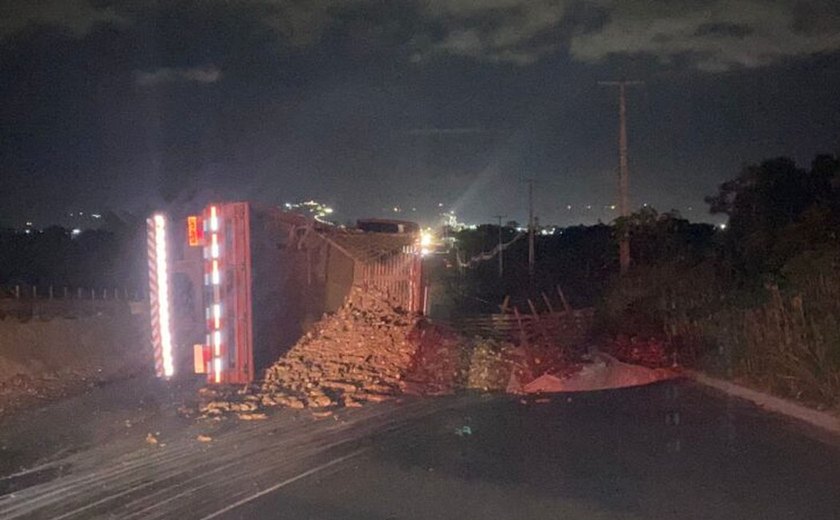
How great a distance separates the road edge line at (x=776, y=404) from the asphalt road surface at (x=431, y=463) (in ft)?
0.90

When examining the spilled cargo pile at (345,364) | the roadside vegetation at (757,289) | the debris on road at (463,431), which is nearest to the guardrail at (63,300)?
the spilled cargo pile at (345,364)

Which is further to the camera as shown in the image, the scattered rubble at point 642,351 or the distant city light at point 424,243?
the distant city light at point 424,243

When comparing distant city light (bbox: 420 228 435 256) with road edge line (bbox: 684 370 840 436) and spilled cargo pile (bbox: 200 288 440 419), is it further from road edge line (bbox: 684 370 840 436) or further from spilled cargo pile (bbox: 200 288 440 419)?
road edge line (bbox: 684 370 840 436)

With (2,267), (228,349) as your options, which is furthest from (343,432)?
(2,267)

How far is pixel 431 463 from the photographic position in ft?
30.8

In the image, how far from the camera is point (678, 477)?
865cm

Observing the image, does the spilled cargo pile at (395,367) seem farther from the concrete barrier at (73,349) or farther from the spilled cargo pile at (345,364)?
the concrete barrier at (73,349)

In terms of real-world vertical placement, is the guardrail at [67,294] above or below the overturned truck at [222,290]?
below

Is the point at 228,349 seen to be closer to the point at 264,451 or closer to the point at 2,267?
the point at 264,451

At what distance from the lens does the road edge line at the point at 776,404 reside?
11258 millimetres

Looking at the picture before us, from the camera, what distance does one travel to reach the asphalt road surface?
7.73 metres

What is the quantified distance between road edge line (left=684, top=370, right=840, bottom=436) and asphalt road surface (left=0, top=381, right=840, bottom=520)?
27 centimetres

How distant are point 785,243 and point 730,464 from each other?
1497cm

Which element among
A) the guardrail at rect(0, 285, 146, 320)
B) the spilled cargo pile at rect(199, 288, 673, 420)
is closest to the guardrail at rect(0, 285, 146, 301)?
the guardrail at rect(0, 285, 146, 320)
